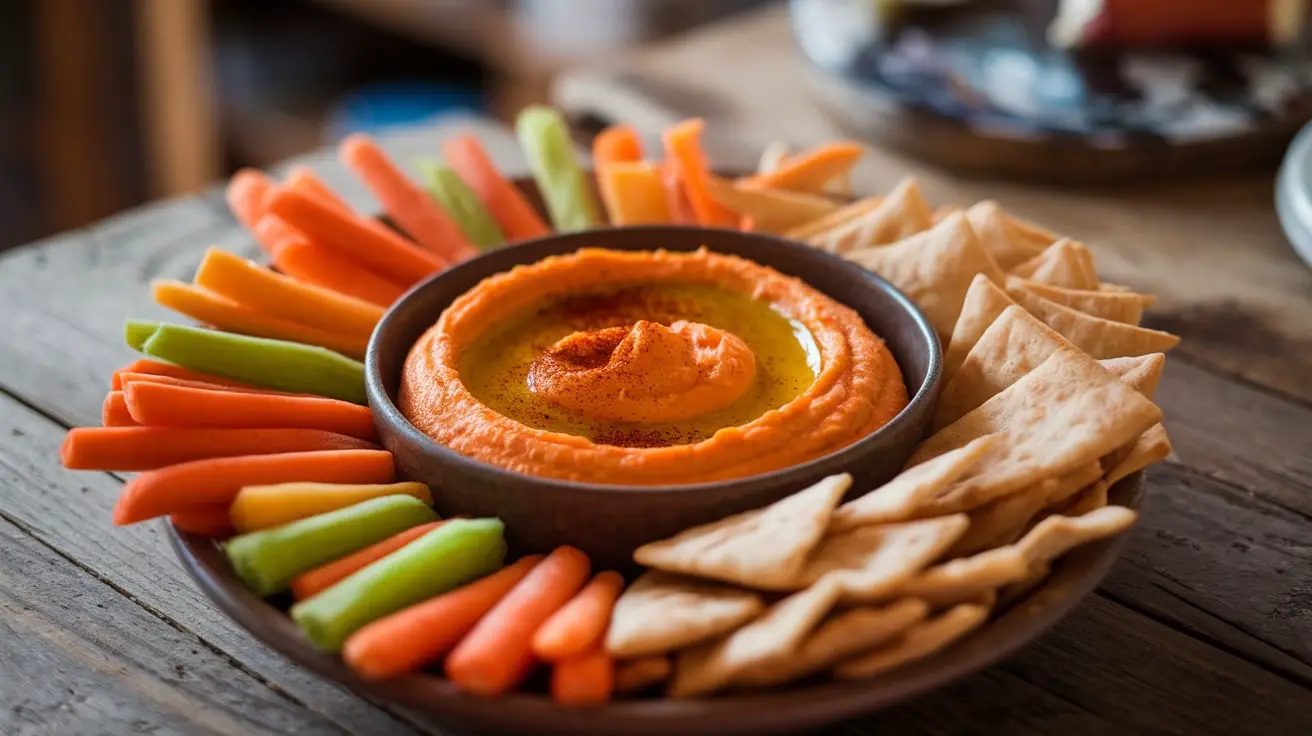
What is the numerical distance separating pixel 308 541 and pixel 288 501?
91 millimetres

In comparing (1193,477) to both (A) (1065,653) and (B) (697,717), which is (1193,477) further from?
(B) (697,717)

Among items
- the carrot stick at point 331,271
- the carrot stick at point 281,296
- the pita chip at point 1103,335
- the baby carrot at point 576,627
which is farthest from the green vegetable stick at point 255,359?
the pita chip at point 1103,335

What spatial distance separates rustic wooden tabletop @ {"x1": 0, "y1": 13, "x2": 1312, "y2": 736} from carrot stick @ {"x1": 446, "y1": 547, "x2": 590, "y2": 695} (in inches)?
12.5

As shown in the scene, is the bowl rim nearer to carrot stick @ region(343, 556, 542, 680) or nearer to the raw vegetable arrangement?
the raw vegetable arrangement

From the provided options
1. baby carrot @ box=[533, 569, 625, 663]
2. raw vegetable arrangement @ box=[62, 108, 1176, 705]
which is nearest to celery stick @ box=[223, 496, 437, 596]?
raw vegetable arrangement @ box=[62, 108, 1176, 705]

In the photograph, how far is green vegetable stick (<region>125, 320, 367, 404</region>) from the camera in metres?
2.39

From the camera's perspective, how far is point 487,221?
332 centimetres

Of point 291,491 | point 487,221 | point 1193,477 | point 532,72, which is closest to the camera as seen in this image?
point 291,491

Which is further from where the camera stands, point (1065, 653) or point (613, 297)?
point (613, 297)

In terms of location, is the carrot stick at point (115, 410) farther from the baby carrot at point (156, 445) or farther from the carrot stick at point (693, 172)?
the carrot stick at point (693, 172)

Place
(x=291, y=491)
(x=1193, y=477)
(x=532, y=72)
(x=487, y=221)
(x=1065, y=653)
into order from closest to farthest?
1. (x=291, y=491)
2. (x=1065, y=653)
3. (x=1193, y=477)
4. (x=487, y=221)
5. (x=532, y=72)

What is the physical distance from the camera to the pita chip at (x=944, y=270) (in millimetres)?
2756

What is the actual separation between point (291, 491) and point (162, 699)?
0.42 metres

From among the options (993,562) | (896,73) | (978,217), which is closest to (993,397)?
(993,562)
